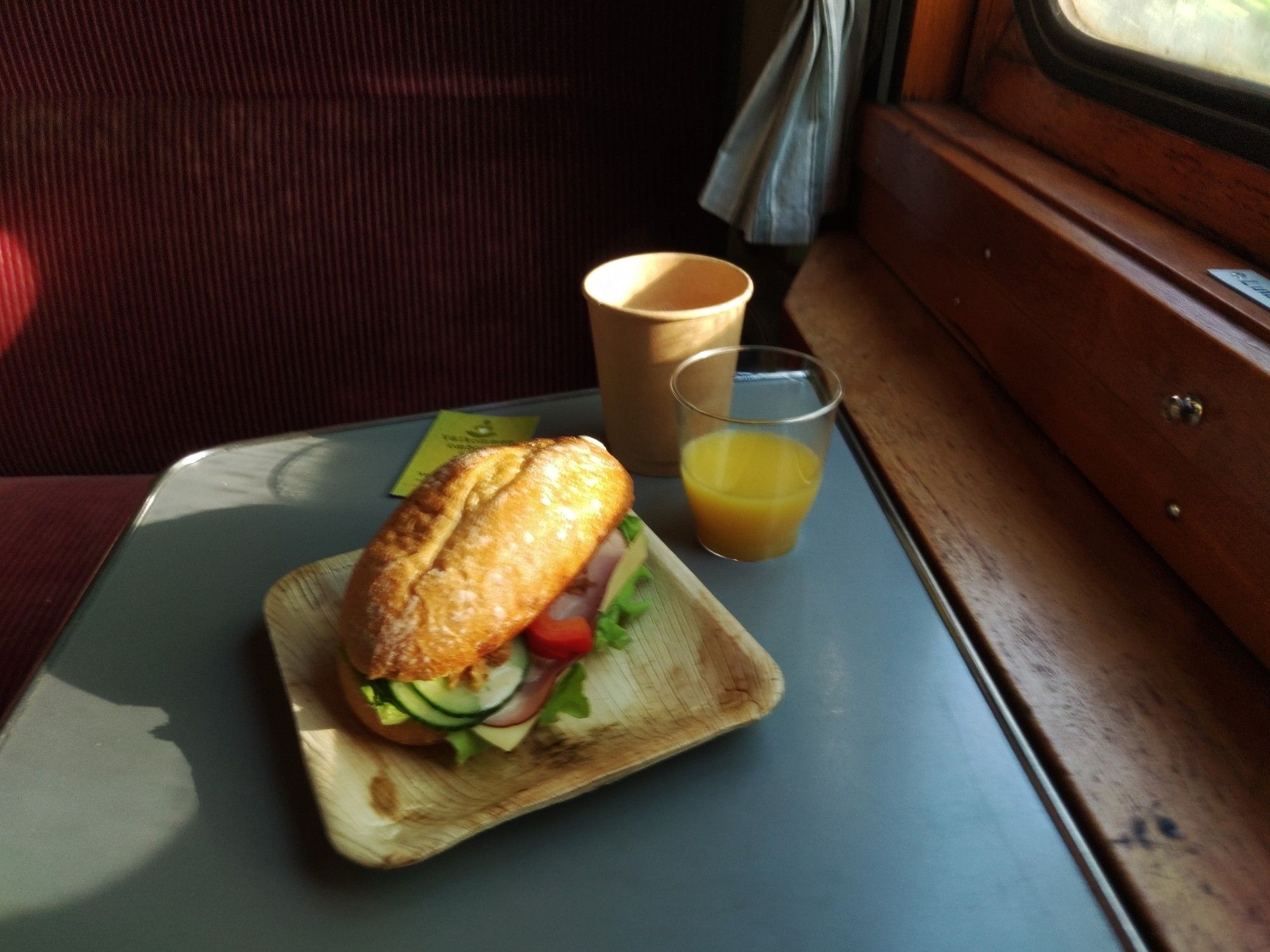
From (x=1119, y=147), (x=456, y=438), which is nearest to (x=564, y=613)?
(x=456, y=438)

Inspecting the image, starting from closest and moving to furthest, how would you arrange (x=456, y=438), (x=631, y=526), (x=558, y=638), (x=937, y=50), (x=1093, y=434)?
(x=558, y=638), (x=631, y=526), (x=1093, y=434), (x=456, y=438), (x=937, y=50)

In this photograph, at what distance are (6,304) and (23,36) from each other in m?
0.47

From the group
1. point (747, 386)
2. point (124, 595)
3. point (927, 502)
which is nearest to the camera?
point (124, 595)

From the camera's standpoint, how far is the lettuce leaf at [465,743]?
0.70 meters

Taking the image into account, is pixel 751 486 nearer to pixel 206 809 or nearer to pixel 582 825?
pixel 582 825

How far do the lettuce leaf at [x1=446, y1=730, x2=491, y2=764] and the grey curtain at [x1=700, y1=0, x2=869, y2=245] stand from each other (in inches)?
42.3

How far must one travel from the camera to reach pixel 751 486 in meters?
0.90

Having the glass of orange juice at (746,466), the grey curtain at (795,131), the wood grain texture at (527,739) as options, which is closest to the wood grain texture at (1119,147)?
the grey curtain at (795,131)

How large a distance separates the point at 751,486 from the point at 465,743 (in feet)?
1.23

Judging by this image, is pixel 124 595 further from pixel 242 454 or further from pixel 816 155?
pixel 816 155

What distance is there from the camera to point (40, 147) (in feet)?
5.25

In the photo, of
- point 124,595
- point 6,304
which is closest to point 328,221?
point 6,304

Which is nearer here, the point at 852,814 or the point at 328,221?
the point at 852,814

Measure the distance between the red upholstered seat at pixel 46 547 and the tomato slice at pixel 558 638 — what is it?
2.08 feet
